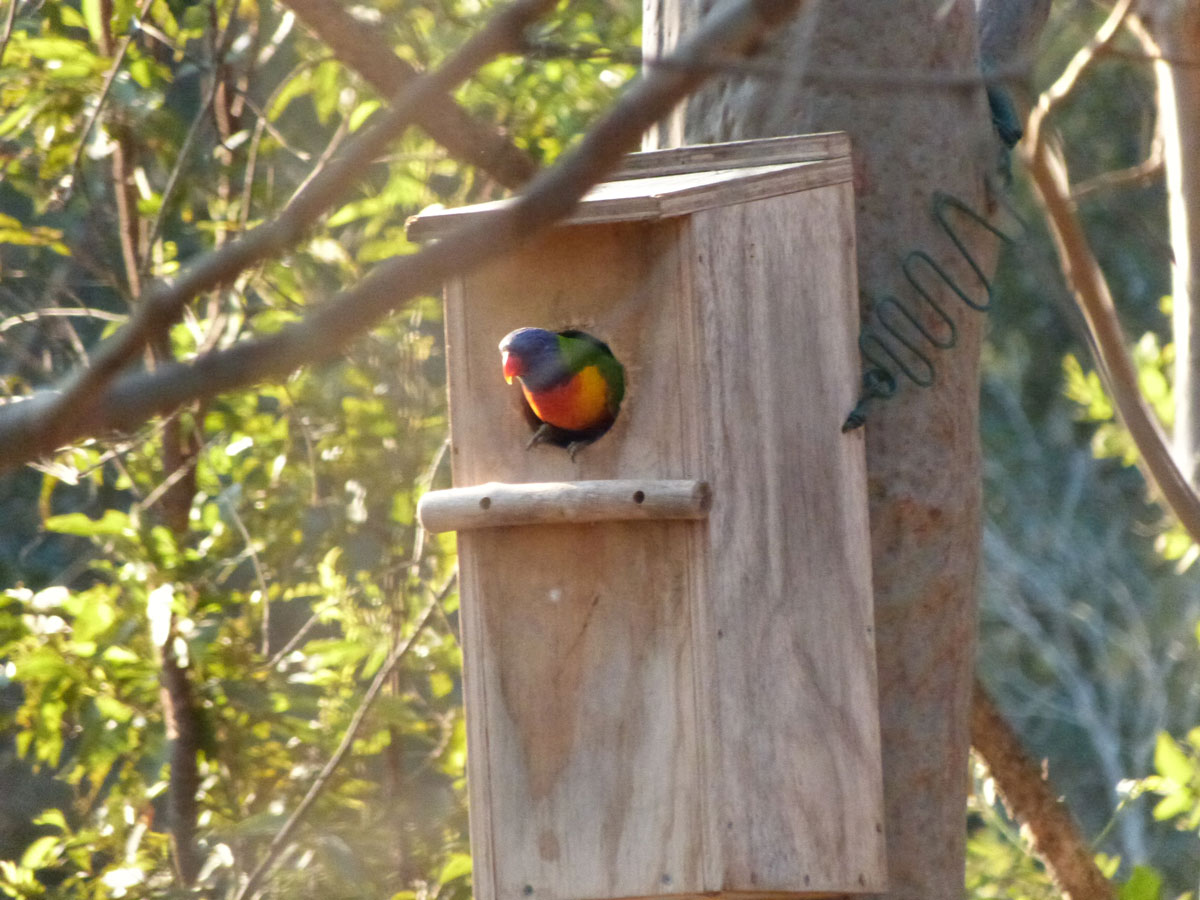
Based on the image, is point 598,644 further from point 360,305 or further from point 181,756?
point 181,756

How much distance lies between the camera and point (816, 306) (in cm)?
Answer: 215

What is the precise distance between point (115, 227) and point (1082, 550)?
7295 millimetres

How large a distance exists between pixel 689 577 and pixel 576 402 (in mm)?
304

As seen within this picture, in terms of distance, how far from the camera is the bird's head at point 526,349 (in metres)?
2.06

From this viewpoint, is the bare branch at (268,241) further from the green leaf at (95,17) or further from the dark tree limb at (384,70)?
the green leaf at (95,17)

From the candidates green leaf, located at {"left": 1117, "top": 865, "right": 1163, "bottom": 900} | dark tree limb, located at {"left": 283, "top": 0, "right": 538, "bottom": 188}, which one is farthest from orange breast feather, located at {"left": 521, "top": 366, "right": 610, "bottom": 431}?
green leaf, located at {"left": 1117, "top": 865, "right": 1163, "bottom": 900}

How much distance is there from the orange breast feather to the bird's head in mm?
35

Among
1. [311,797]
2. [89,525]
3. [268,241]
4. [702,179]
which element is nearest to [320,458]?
[89,525]

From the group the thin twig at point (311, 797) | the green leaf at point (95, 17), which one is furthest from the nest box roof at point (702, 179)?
the green leaf at point (95, 17)

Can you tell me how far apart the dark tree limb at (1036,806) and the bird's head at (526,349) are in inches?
53.3

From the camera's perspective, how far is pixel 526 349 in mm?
2064

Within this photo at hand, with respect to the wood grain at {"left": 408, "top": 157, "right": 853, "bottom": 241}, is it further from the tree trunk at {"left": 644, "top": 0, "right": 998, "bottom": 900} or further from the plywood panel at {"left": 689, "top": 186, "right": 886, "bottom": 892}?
the tree trunk at {"left": 644, "top": 0, "right": 998, "bottom": 900}

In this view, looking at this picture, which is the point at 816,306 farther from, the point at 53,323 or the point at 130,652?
the point at 53,323

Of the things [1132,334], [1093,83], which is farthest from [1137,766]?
[1093,83]
